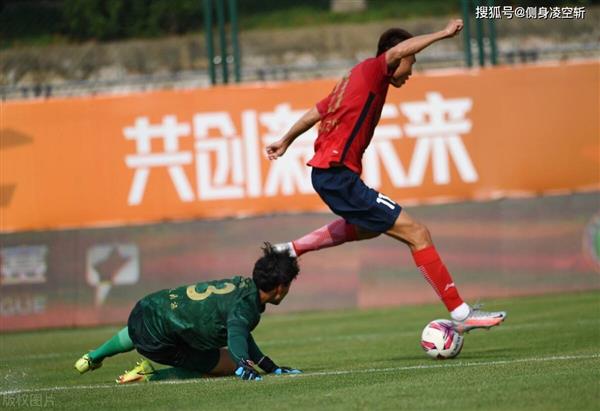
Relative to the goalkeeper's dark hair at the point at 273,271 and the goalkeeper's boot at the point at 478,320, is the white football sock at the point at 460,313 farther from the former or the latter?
the goalkeeper's dark hair at the point at 273,271

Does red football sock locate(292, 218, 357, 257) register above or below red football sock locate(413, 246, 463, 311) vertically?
above

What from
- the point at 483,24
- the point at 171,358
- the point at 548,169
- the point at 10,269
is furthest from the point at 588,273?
the point at 171,358

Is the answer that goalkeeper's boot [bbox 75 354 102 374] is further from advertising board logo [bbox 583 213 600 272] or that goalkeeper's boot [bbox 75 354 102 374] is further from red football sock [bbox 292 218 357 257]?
advertising board logo [bbox 583 213 600 272]

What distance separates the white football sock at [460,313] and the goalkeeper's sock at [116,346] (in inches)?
97.2

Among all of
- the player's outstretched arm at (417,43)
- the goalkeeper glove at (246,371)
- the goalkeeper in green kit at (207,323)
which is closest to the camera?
the goalkeeper glove at (246,371)

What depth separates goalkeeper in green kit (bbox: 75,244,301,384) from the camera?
27.6 feet

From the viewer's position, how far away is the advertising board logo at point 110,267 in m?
17.0

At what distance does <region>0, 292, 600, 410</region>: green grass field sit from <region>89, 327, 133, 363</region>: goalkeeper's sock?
0.76 feet

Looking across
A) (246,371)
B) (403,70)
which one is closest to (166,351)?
(246,371)

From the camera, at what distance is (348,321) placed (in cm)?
1502

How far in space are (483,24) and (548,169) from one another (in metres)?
2.29

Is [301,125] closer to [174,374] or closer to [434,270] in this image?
[434,270]

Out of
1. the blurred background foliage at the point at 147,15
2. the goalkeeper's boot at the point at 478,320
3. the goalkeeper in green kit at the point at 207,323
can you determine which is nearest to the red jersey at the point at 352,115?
the goalkeeper in green kit at the point at 207,323

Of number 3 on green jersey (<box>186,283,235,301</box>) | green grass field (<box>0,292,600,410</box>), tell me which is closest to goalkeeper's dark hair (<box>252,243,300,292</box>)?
number 3 on green jersey (<box>186,283,235,301</box>)
